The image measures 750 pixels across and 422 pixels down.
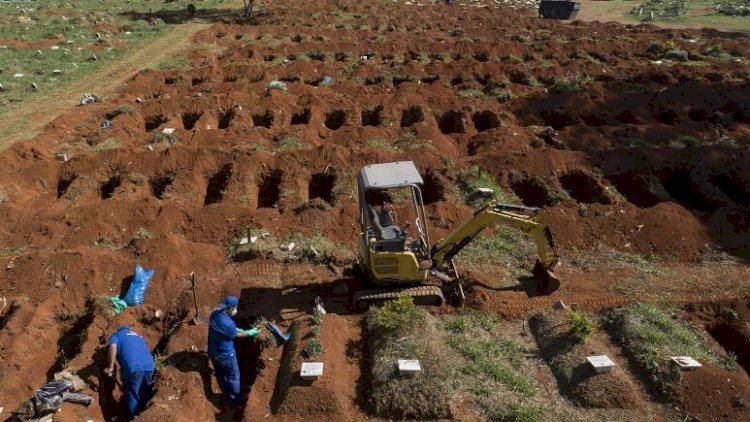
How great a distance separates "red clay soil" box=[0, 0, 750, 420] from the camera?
9656 mm

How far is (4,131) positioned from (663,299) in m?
19.3

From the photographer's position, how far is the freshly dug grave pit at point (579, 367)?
24.2 feet

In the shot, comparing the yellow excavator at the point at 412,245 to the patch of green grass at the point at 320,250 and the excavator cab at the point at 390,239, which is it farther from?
the patch of green grass at the point at 320,250

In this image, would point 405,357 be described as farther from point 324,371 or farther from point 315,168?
point 315,168

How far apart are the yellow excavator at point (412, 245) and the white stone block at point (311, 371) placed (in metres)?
1.68

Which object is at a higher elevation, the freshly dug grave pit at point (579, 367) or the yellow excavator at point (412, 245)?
the yellow excavator at point (412, 245)

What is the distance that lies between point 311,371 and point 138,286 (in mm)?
4154

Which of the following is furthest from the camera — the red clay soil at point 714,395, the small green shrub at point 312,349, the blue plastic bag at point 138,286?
the blue plastic bag at point 138,286

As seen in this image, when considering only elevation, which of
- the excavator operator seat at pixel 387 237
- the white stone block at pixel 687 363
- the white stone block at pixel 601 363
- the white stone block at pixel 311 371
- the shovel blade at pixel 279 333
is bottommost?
the shovel blade at pixel 279 333

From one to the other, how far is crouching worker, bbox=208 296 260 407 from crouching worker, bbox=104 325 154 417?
39.9 inches

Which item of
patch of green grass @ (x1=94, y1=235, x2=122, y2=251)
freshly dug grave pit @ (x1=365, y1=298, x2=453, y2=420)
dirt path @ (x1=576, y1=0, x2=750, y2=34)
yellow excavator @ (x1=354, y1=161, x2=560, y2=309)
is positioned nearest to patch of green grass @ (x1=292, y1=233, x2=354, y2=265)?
yellow excavator @ (x1=354, y1=161, x2=560, y2=309)

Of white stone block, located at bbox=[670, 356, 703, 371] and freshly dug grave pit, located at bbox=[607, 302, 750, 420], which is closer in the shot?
freshly dug grave pit, located at bbox=[607, 302, 750, 420]

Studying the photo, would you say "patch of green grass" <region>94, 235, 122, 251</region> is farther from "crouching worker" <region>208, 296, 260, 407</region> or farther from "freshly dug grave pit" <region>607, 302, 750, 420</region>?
"freshly dug grave pit" <region>607, 302, 750, 420</region>

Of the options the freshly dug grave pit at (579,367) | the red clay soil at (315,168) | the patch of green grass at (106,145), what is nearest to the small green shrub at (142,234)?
the red clay soil at (315,168)
